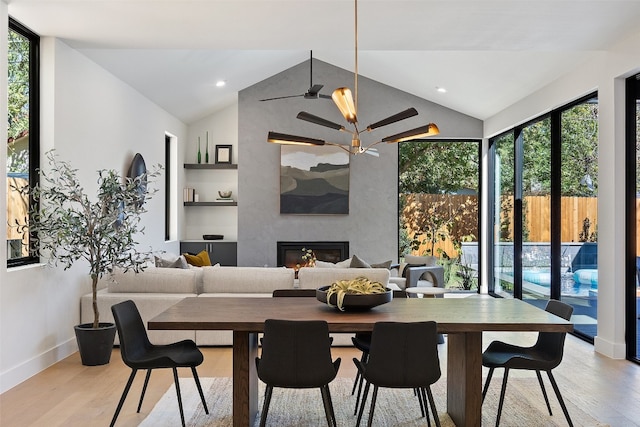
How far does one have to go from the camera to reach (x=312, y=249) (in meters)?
10.2

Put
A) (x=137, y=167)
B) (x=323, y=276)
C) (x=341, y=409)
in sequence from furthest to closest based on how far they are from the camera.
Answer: (x=137, y=167) → (x=323, y=276) → (x=341, y=409)

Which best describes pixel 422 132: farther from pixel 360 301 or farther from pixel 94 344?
pixel 94 344

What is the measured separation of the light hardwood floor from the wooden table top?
2.92 feet

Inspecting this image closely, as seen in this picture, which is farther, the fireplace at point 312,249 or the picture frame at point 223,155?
the picture frame at point 223,155

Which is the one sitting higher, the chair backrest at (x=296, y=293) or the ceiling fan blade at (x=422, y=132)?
the ceiling fan blade at (x=422, y=132)

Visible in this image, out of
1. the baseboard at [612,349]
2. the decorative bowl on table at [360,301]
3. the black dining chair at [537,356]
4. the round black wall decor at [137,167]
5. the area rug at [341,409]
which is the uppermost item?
the round black wall decor at [137,167]

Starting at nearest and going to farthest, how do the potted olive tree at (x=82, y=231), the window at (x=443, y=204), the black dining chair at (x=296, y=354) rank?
the black dining chair at (x=296, y=354), the potted olive tree at (x=82, y=231), the window at (x=443, y=204)

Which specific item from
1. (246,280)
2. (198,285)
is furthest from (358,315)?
(198,285)

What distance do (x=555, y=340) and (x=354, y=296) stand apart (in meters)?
1.27

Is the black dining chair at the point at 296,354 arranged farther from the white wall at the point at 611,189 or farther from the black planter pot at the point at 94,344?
the white wall at the point at 611,189

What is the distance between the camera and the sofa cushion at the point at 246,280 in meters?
6.02

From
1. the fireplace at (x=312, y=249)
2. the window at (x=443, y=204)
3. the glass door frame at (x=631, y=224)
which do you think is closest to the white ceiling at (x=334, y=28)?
the glass door frame at (x=631, y=224)

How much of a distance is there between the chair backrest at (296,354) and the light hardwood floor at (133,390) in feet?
3.88

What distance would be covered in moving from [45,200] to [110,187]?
576 mm
